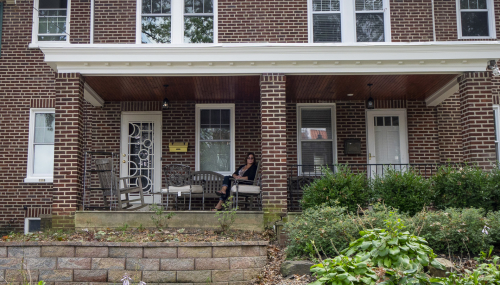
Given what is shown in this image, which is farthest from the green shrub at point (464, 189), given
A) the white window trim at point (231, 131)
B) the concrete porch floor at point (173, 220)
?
the white window trim at point (231, 131)

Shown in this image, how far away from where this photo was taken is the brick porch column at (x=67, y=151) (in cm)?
789

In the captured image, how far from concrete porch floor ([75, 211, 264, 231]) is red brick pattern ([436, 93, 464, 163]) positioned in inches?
215

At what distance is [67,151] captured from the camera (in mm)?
7996

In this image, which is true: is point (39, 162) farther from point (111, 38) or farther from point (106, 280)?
point (106, 280)

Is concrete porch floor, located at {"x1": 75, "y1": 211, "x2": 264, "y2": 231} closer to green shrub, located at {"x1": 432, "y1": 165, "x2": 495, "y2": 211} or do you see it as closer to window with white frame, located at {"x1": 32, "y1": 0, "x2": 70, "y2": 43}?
green shrub, located at {"x1": 432, "y1": 165, "x2": 495, "y2": 211}

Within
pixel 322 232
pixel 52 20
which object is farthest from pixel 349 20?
pixel 52 20

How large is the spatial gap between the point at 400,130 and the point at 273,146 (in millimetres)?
4290

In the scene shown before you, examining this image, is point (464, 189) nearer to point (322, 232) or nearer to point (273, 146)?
point (322, 232)

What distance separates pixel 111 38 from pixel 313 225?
6135 mm

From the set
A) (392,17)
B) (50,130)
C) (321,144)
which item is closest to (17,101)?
(50,130)

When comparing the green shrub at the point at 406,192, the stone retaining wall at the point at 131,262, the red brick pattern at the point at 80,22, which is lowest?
the stone retaining wall at the point at 131,262

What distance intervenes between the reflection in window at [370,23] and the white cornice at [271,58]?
167 centimetres

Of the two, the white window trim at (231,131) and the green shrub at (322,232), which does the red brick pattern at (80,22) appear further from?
the green shrub at (322,232)

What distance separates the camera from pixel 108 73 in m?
8.37
